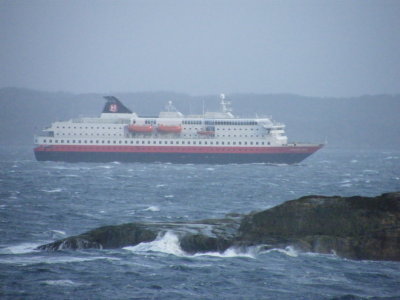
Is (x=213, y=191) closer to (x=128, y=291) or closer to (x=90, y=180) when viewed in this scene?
(x=90, y=180)

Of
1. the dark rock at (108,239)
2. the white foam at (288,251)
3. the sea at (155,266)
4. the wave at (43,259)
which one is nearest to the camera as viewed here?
the sea at (155,266)

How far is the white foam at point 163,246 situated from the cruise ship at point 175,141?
56.0 m

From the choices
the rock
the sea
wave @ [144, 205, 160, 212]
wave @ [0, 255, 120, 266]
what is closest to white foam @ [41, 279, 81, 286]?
the sea

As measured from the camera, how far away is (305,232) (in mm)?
23875

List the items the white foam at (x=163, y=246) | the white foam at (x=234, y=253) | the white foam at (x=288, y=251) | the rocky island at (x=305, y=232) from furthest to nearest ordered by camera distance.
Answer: the white foam at (x=163, y=246) < the white foam at (x=234, y=253) < the white foam at (x=288, y=251) < the rocky island at (x=305, y=232)

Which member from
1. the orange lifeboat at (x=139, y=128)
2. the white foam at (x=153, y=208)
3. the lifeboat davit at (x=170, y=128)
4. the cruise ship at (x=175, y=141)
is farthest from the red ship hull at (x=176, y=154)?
the white foam at (x=153, y=208)

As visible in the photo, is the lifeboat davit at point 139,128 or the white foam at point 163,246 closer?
the white foam at point 163,246

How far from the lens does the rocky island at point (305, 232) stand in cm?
2261

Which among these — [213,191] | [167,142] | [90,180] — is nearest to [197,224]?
[213,191]

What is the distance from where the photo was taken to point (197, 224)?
26172mm

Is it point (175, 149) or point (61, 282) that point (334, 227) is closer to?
point (61, 282)

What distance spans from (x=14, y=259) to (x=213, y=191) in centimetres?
2494

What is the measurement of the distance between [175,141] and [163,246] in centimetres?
5813

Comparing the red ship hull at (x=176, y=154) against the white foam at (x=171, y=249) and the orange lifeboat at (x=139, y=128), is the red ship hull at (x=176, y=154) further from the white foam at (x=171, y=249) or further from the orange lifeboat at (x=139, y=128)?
the white foam at (x=171, y=249)
